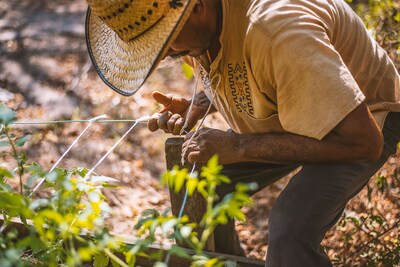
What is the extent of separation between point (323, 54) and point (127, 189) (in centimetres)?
238

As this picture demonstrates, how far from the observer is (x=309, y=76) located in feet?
7.02

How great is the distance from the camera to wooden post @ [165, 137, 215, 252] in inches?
114

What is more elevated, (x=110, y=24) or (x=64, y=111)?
(x=110, y=24)

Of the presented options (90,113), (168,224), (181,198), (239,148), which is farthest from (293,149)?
(90,113)

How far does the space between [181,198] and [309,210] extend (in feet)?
2.74

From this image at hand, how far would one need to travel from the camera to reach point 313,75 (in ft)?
7.01

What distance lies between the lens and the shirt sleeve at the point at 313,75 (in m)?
2.13

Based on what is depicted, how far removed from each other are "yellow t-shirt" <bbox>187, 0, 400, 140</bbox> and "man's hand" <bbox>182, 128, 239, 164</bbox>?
0.58 ft

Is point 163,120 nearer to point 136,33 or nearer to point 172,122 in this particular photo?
point 172,122

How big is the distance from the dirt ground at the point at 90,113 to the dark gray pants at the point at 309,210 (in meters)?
1.33

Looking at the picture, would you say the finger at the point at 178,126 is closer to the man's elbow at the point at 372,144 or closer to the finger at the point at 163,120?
the finger at the point at 163,120

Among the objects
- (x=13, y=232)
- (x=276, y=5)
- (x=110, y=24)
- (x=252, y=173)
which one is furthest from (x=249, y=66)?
(x=13, y=232)

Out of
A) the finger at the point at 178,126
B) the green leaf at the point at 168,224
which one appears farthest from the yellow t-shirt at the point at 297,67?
the green leaf at the point at 168,224

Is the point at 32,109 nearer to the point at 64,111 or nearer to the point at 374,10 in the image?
the point at 64,111
